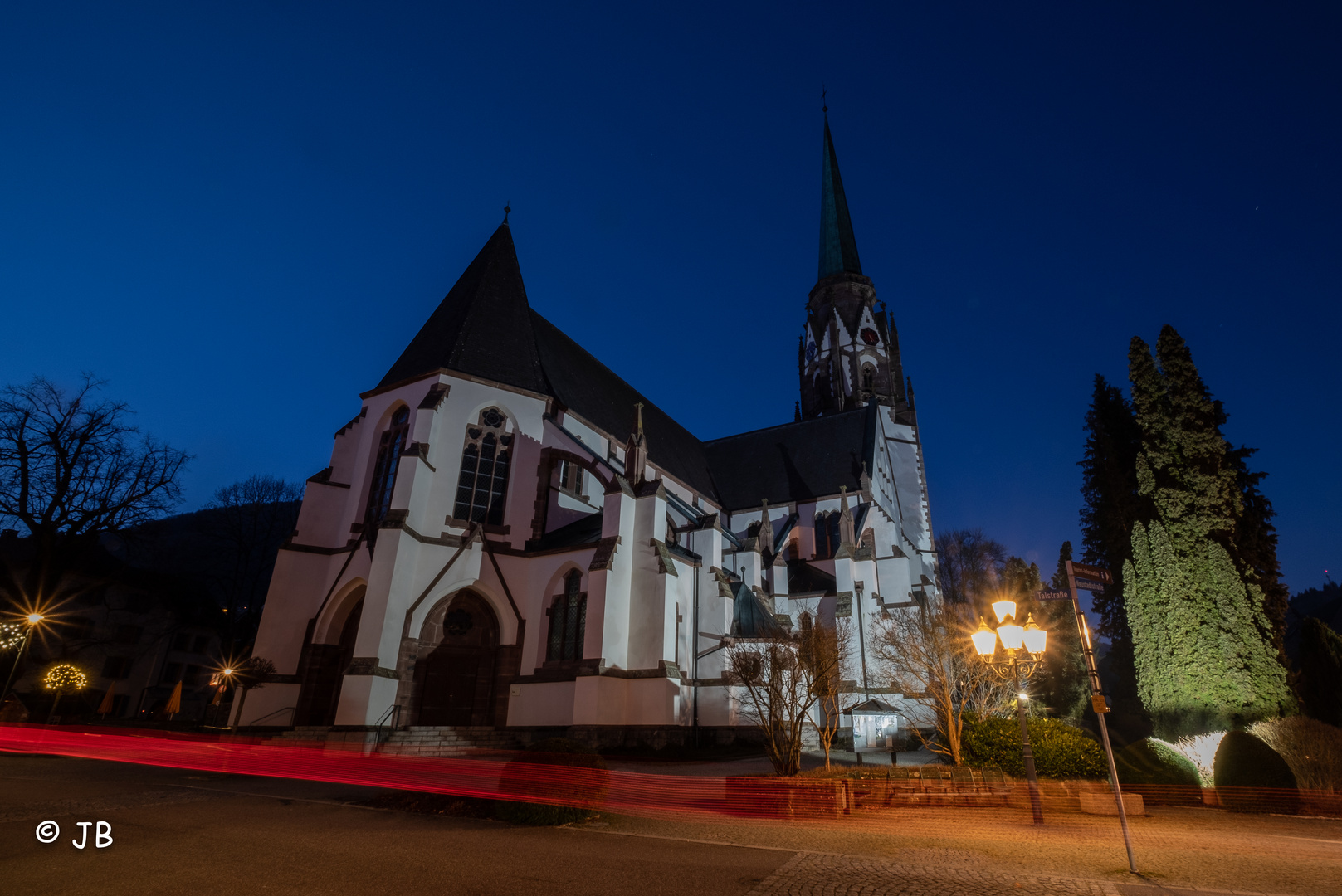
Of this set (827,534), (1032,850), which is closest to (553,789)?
(1032,850)

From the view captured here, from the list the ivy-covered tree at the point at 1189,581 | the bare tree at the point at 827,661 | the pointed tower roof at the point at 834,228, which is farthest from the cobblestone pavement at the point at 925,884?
the pointed tower roof at the point at 834,228

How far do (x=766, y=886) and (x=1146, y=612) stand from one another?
1411 cm

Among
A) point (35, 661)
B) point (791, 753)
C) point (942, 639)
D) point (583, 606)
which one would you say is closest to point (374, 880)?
point (791, 753)

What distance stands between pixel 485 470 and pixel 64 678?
19734 mm

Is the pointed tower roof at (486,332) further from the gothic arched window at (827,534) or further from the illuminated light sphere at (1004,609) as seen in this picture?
the illuminated light sphere at (1004,609)

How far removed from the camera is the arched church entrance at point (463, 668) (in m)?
18.4

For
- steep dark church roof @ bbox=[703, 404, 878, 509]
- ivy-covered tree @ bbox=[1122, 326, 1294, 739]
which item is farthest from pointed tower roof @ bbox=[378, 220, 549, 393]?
ivy-covered tree @ bbox=[1122, 326, 1294, 739]

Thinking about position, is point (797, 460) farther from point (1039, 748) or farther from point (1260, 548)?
point (1039, 748)

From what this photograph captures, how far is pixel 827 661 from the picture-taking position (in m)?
16.7

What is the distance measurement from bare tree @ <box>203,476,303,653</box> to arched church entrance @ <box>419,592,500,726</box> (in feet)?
71.9

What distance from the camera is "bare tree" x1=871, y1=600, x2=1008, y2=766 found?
734 inches

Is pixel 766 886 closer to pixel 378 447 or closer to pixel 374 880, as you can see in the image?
pixel 374 880

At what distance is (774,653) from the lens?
15.1 m

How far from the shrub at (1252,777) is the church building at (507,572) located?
39.5 ft
